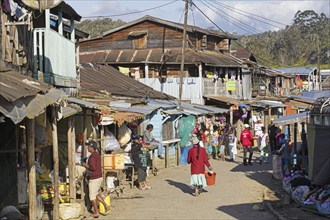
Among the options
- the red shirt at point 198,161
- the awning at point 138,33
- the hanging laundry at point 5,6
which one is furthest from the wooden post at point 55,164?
the awning at point 138,33

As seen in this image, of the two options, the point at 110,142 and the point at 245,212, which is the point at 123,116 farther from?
the point at 245,212

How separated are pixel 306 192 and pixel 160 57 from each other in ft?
73.9

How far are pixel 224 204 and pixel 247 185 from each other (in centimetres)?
361

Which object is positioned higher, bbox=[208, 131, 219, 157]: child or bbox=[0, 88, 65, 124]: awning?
bbox=[0, 88, 65, 124]: awning

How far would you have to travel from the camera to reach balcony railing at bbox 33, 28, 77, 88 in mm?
12240

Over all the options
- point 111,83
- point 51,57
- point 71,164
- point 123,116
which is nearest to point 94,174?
point 71,164

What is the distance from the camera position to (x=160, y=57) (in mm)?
35062

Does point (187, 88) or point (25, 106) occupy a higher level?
point (187, 88)

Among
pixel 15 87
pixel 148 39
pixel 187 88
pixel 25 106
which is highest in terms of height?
pixel 148 39

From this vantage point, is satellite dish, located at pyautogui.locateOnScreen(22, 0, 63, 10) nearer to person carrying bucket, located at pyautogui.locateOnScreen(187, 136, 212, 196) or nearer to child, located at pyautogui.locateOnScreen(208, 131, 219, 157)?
person carrying bucket, located at pyautogui.locateOnScreen(187, 136, 212, 196)

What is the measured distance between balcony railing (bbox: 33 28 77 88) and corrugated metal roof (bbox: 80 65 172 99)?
8364 millimetres

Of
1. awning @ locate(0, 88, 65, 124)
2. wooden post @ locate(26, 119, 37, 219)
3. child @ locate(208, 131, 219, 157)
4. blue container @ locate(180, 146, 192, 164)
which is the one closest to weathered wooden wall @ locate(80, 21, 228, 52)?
child @ locate(208, 131, 219, 157)

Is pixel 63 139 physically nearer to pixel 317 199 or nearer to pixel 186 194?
pixel 186 194

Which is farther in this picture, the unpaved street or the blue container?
the blue container
